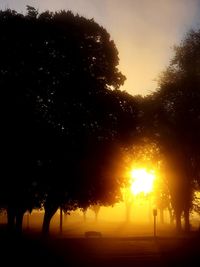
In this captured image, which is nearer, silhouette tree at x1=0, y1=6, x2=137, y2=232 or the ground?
the ground

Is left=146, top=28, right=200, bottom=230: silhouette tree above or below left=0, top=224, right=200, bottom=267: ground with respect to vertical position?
above

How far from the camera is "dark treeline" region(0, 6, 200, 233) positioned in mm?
36406

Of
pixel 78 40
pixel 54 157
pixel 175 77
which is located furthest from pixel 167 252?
pixel 175 77

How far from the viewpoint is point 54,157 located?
37562mm

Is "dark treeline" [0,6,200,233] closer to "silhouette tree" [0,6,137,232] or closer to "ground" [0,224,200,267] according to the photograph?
"silhouette tree" [0,6,137,232]

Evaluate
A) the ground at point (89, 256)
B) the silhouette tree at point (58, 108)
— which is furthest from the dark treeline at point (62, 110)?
the ground at point (89, 256)

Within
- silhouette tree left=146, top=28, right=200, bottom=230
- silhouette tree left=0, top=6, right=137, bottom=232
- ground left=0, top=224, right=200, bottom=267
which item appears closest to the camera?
ground left=0, top=224, right=200, bottom=267

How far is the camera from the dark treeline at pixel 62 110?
119 feet

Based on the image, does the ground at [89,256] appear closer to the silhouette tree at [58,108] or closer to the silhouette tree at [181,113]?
the silhouette tree at [58,108]

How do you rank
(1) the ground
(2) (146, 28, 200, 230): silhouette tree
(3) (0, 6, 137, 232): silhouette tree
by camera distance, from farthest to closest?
(2) (146, 28, 200, 230): silhouette tree
(3) (0, 6, 137, 232): silhouette tree
(1) the ground

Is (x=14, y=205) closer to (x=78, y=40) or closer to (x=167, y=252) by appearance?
(x=78, y=40)

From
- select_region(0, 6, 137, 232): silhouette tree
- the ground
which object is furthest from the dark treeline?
the ground

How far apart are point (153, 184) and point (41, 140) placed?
29.6 metres

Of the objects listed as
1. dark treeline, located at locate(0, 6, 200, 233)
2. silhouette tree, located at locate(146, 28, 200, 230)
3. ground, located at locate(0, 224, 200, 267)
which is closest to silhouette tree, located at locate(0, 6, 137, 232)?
dark treeline, located at locate(0, 6, 200, 233)
